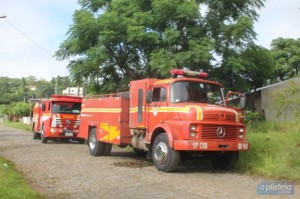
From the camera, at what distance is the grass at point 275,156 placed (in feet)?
34.0

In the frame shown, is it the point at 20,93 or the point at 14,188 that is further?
the point at 20,93

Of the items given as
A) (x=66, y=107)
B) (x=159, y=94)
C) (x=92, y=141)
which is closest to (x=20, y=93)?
(x=66, y=107)

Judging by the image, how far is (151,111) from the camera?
490 inches

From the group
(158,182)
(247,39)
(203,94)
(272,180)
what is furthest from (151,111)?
(247,39)

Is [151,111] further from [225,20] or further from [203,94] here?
[225,20]

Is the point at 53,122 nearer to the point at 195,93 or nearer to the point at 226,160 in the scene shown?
the point at 195,93

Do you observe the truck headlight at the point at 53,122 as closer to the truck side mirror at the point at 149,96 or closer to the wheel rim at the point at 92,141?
the wheel rim at the point at 92,141

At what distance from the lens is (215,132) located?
36.0ft

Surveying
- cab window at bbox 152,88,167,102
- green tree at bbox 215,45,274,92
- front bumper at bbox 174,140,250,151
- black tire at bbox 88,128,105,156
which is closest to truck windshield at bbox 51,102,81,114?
black tire at bbox 88,128,105,156

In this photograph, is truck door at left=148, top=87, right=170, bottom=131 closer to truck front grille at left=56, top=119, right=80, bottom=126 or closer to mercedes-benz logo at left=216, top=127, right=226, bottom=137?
mercedes-benz logo at left=216, top=127, right=226, bottom=137

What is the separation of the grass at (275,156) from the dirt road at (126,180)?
565mm

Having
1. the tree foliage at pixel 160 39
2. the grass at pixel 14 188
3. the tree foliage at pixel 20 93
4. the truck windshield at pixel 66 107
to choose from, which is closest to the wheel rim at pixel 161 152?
the grass at pixel 14 188

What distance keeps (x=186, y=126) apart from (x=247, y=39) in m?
8.63

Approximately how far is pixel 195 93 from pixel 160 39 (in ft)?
22.4
